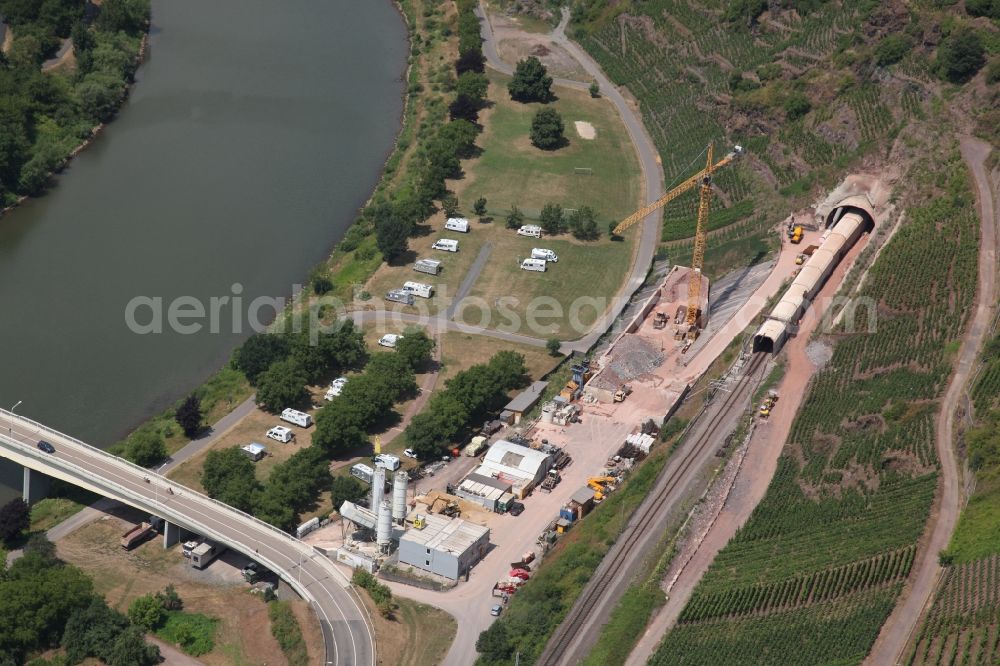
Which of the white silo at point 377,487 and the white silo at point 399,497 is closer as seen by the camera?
the white silo at point 399,497

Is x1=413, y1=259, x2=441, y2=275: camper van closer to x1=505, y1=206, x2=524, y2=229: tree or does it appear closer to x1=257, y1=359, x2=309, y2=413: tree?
x1=505, y1=206, x2=524, y2=229: tree

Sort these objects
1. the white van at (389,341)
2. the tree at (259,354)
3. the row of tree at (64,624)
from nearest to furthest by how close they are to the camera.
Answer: the row of tree at (64,624) < the tree at (259,354) < the white van at (389,341)

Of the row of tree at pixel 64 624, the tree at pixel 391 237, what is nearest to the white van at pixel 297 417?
the row of tree at pixel 64 624

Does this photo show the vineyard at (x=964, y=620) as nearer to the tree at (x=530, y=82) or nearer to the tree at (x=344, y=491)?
the tree at (x=344, y=491)

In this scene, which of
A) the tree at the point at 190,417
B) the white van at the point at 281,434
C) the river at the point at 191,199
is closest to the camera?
the tree at the point at 190,417

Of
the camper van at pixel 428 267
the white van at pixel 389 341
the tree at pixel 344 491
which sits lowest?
the tree at pixel 344 491

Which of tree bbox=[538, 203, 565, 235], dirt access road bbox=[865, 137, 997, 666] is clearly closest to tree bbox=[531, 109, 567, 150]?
tree bbox=[538, 203, 565, 235]
